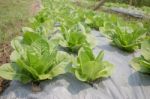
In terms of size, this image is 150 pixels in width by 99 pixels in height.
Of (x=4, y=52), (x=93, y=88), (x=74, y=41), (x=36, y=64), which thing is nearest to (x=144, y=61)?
(x=93, y=88)

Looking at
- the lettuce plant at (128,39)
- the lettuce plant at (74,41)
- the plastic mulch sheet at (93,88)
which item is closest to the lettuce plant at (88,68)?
the plastic mulch sheet at (93,88)

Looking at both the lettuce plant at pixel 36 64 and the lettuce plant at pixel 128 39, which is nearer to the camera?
the lettuce plant at pixel 36 64

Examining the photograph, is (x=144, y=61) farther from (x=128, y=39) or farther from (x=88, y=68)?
(x=128, y=39)

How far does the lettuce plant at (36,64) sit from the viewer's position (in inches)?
106

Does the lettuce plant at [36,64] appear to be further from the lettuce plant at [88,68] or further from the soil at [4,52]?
the soil at [4,52]

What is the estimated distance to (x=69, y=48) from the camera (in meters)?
3.69

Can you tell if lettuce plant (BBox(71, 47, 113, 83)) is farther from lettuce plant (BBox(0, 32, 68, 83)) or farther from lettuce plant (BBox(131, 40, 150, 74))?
lettuce plant (BBox(131, 40, 150, 74))

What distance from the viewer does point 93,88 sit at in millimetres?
2779

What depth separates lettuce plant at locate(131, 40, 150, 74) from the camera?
3.04m

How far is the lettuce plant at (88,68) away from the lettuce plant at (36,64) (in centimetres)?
14

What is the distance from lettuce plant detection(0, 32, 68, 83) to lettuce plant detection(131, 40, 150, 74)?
2.67 feet

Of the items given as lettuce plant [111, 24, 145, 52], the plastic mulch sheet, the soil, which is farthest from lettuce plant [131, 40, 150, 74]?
the soil

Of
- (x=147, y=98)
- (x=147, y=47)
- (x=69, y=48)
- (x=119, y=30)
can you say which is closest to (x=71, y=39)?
(x=69, y=48)

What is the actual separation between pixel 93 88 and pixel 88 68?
0.68 feet
